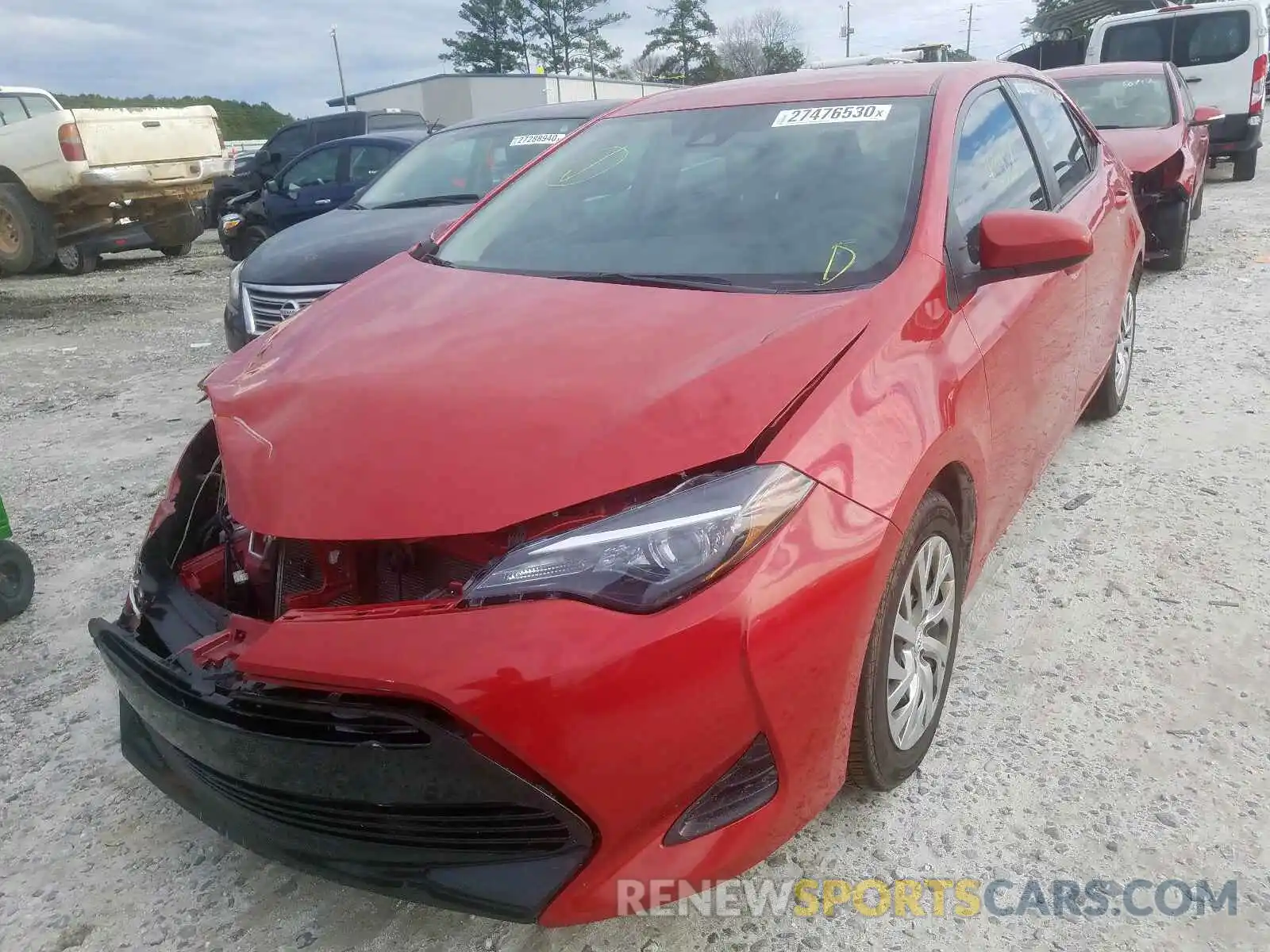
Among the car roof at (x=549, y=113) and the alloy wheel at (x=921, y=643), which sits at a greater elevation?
the car roof at (x=549, y=113)

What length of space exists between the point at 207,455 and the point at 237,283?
3.27 m

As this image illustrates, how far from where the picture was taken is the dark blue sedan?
9.55m

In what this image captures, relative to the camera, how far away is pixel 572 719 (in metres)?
1.54

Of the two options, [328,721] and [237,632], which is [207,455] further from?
[328,721]

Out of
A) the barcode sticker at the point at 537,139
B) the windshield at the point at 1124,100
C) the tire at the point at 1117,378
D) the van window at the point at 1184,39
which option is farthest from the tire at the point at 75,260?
the van window at the point at 1184,39

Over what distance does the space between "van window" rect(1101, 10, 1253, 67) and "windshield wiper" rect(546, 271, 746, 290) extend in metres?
12.7

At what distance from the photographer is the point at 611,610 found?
1.58 metres

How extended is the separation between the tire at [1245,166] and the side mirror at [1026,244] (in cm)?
1269

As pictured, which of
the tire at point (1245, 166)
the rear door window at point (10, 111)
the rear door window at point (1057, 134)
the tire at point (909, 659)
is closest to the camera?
the tire at point (909, 659)

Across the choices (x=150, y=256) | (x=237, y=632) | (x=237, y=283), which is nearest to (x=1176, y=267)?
(x=237, y=283)

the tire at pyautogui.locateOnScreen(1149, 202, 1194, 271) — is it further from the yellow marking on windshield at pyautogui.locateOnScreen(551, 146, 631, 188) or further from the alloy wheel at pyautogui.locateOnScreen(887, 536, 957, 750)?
the alloy wheel at pyautogui.locateOnScreen(887, 536, 957, 750)

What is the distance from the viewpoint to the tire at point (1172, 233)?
7102 millimetres

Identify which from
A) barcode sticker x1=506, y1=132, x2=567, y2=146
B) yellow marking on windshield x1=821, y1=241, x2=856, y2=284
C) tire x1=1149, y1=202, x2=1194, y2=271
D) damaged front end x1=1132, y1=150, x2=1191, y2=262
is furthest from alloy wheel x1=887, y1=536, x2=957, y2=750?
tire x1=1149, y1=202, x2=1194, y2=271

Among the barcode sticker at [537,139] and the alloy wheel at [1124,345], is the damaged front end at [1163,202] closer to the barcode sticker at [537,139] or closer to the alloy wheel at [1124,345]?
the alloy wheel at [1124,345]
